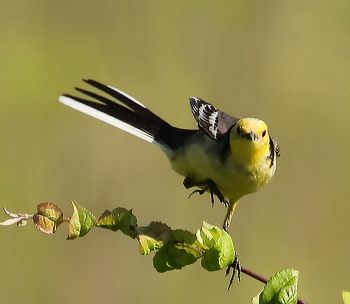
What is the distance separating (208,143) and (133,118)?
44 cm

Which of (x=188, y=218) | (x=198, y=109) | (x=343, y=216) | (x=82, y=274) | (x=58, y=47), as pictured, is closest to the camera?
(x=198, y=109)

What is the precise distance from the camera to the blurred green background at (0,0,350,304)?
4.95m

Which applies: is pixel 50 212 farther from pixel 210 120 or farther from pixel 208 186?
pixel 210 120

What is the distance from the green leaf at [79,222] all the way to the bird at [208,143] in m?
1.04

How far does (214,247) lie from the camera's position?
1459mm

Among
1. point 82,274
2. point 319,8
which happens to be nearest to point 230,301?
point 82,274

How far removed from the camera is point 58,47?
21.0ft

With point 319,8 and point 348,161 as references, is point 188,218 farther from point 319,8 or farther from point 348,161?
point 319,8

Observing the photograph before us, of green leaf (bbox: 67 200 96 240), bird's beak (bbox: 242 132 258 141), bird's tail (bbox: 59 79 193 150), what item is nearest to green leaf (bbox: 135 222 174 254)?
green leaf (bbox: 67 200 96 240)

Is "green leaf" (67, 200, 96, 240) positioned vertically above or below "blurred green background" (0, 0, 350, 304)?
below

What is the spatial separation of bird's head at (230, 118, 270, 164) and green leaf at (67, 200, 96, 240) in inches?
43.6

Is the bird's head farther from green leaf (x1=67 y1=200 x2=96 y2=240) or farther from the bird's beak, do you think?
green leaf (x1=67 y1=200 x2=96 y2=240)

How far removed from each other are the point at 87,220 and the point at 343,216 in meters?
5.02

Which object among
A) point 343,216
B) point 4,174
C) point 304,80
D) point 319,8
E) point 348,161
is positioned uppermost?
point 319,8
